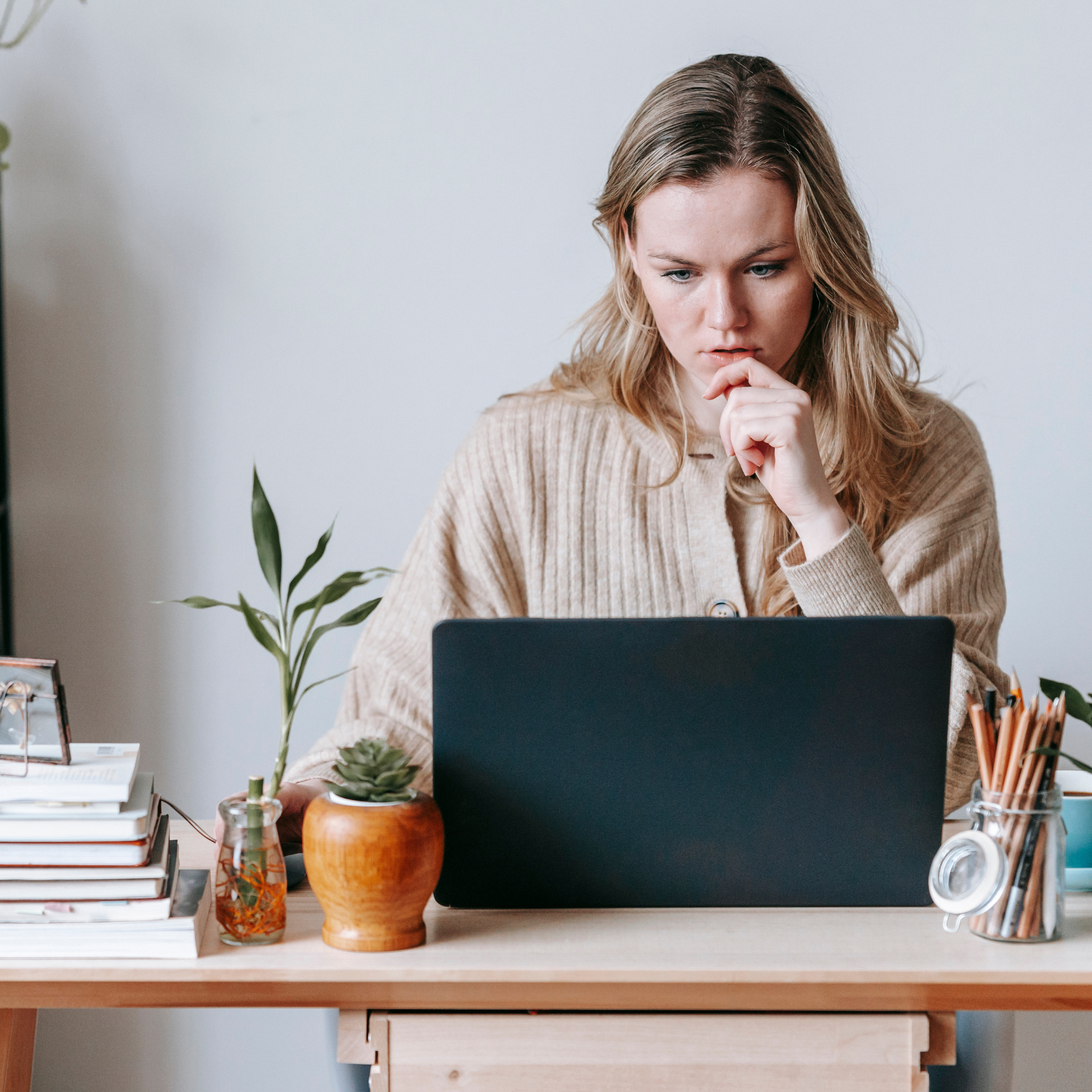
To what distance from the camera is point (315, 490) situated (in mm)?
2004

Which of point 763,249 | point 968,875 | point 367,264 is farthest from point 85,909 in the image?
point 367,264

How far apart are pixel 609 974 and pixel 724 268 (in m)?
0.84

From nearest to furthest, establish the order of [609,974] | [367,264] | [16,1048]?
1. [609,974]
2. [16,1048]
3. [367,264]

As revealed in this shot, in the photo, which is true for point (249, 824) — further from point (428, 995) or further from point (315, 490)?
point (315, 490)

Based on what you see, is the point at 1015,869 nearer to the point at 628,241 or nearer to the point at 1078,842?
the point at 1078,842

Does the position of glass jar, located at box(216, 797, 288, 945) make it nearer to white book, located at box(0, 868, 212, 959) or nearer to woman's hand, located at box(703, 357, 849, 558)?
white book, located at box(0, 868, 212, 959)

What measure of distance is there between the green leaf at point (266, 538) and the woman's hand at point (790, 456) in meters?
0.55

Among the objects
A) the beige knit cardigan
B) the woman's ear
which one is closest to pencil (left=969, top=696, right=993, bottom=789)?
the beige knit cardigan

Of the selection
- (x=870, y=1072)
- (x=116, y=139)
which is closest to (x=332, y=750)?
(x=870, y=1072)

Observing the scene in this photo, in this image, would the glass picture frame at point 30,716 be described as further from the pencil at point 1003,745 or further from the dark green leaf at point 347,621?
the pencil at point 1003,745

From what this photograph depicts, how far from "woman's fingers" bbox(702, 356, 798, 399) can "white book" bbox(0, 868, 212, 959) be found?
2.57 feet

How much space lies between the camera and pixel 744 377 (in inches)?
52.9

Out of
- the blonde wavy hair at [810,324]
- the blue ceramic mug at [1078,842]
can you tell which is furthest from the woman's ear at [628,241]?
the blue ceramic mug at [1078,842]

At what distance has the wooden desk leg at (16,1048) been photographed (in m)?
0.85
